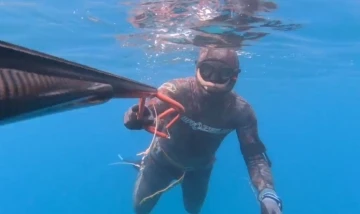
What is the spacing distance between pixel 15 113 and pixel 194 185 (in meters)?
8.79

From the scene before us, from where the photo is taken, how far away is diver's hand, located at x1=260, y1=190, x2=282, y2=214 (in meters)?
6.60

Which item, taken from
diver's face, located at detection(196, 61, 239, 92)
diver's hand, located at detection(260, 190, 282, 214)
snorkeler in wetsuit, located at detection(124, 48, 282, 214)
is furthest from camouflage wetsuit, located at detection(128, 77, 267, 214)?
diver's hand, located at detection(260, 190, 282, 214)

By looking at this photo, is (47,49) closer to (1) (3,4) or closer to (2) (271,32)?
(1) (3,4)

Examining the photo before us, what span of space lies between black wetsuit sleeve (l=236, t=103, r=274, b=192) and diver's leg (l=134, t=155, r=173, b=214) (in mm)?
2202

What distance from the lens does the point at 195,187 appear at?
1009cm

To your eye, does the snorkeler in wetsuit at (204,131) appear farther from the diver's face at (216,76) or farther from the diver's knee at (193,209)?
the diver's knee at (193,209)

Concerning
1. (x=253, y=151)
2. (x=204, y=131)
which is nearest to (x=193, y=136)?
(x=204, y=131)

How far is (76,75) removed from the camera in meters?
1.84

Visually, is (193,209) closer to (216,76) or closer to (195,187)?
(195,187)

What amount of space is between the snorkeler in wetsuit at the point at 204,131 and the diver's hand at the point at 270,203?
0.03m

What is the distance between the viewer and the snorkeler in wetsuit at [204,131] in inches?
319

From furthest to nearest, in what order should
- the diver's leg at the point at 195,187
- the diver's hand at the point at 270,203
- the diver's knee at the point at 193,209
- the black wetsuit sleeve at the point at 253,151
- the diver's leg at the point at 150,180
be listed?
the diver's knee at the point at 193,209
the diver's leg at the point at 195,187
the diver's leg at the point at 150,180
the black wetsuit sleeve at the point at 253,151
the diver's hand at the point at 270,203

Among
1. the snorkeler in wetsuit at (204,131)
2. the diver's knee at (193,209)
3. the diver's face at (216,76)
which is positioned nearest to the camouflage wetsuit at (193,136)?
the snorkeler in wetsuit at (204,131)

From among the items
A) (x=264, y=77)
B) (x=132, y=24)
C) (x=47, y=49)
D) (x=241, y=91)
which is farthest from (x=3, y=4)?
(x=241, y=91)
